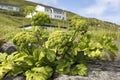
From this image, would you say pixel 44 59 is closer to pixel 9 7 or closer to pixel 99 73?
pixel 99 73

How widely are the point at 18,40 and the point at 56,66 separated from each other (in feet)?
4.17

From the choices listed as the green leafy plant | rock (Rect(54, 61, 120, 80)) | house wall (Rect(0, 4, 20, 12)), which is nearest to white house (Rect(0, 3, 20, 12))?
house wall (Rect(0, 4, 20, 12))

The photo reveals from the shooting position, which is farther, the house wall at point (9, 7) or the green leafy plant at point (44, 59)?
the house wall at point (9, 7)

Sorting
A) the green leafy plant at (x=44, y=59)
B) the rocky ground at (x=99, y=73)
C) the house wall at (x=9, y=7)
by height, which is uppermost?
the house wall at (x=9, y=7)

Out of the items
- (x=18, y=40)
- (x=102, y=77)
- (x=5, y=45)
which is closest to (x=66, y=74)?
(x=102, y=77)

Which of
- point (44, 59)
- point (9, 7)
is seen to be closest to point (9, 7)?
point (9, 7)

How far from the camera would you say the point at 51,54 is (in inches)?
353

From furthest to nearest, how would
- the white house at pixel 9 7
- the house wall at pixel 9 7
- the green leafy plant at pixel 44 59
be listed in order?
the house wall at pixel 9 7, the white house at pixel 9 7, the green leafy plant at pixel 44 59

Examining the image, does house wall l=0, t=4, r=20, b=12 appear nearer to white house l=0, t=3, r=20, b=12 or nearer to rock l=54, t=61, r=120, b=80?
white house l=0, t=3, r=20, b=12

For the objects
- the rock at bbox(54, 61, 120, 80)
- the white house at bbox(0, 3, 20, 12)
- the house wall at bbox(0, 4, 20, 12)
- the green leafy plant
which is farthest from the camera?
the house wall at bbox(0, 4, 20, 12)

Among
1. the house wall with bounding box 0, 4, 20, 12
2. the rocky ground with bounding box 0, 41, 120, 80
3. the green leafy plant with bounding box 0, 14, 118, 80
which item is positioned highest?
the house wall with bounding box 0, 4, 20, 12

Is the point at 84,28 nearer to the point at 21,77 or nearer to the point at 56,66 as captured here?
the point at 56,66

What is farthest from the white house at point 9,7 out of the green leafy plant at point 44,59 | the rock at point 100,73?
the green leafy plant at point 44,59

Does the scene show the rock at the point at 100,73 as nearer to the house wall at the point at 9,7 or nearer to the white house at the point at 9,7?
the white house at the point at 9,7
